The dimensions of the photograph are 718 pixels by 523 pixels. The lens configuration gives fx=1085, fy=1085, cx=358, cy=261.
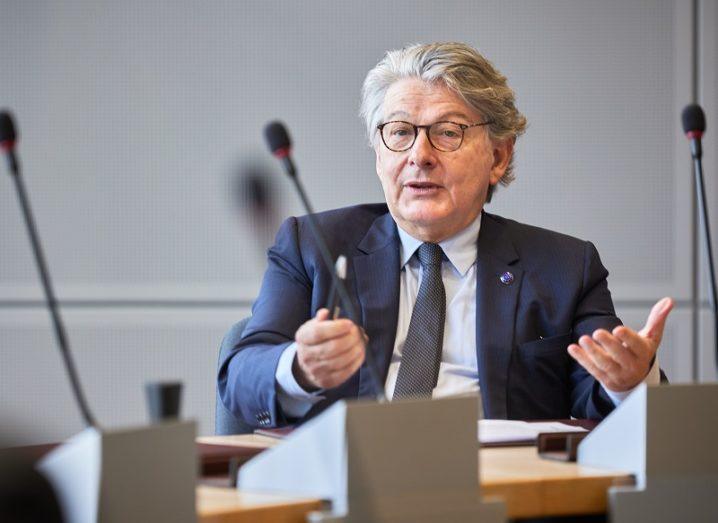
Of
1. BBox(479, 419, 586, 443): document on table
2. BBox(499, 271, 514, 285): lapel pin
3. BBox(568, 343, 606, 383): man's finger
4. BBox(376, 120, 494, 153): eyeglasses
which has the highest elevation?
BBox(376, 120, 494, 153): eyeglasses

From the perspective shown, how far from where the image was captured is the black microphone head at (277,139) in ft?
5.62

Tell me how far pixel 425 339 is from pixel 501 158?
1.86 feet

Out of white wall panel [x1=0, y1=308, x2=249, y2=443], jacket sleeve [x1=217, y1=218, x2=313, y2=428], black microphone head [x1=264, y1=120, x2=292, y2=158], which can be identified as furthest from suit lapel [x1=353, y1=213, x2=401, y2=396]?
white wall panel [x1=0, y1=308, x2=249, y2=443]

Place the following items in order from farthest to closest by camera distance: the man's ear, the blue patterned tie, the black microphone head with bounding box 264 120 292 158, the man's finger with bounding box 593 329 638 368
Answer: the man's ear → the blue patterned tie → the man's finger with bounding box 593 329 638 368 → the black microphone head with bounding box 264 120 292 158

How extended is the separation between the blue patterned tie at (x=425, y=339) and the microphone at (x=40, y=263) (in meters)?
0.88

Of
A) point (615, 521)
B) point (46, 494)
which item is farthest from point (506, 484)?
point (46, 494)

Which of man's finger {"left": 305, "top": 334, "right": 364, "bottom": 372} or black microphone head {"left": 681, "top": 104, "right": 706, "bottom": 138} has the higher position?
black microphone head {"left": 681, "top": 104, "right": 706, "bottom": 138}

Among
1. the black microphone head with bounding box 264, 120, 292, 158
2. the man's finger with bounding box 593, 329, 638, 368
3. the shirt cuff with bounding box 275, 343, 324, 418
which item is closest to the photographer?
the black microphone head with bounding box 264, 120, 292, 158

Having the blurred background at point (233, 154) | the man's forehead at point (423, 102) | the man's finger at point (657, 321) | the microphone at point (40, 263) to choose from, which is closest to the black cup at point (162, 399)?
the microphone at point (40, 263)

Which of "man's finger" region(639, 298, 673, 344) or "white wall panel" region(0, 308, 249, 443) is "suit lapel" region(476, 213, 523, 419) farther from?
"white wall panel" region(0, 308, 249, 443)

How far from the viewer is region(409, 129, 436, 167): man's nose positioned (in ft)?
7.69

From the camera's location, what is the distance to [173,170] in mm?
3914

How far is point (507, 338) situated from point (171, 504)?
123 cm

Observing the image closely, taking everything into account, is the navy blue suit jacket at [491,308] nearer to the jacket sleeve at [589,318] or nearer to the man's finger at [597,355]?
the jacket sleeve at [589,318]
